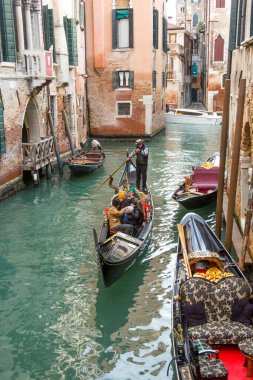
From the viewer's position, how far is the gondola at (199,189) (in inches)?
355

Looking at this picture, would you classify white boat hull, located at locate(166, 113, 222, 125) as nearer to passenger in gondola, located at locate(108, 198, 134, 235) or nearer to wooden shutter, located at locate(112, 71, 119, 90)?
wooden shutter, located at locate(112, 71, 119, 90)

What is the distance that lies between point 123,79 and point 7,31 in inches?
387

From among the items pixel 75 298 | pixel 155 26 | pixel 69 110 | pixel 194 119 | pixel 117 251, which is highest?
pixel 155 26

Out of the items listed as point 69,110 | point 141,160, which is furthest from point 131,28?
point 141,160

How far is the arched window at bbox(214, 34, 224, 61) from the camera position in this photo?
2753 cm

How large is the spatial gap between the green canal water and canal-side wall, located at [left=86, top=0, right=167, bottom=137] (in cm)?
954

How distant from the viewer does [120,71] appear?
19.3 metres

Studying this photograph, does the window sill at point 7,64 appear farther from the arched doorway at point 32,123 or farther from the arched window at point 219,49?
the arched window at point 219,49

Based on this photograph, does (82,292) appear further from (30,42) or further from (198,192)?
(30,42)

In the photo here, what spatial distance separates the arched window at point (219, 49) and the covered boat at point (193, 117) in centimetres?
443

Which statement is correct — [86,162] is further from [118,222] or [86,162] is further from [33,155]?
[118,222]

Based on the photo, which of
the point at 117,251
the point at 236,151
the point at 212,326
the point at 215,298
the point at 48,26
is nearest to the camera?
the point at 212,326

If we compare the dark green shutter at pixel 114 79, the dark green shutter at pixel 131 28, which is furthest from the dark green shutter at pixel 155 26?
the dark green shutter at pixel 114 79

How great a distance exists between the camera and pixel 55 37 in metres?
13.3
